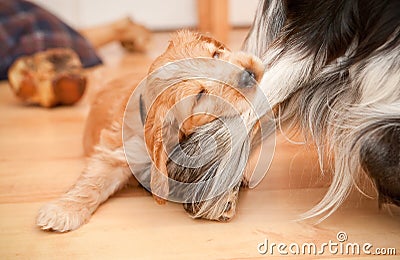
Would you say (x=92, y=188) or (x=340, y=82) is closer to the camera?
(x=340, y=82)

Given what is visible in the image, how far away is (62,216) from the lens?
1.07 m

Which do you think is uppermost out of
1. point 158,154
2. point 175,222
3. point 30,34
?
point 30,34

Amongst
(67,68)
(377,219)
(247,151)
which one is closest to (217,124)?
(247,151)

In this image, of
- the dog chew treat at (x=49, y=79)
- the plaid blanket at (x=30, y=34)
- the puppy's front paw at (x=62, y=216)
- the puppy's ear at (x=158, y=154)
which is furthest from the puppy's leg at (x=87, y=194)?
the plaid blanket at (x=30, y=34)

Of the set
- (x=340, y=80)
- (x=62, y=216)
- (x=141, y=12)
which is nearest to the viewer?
(x=340, y=80)

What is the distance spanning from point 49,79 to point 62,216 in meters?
0.83

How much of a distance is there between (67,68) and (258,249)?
1095mm

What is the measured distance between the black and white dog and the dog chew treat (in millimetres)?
894

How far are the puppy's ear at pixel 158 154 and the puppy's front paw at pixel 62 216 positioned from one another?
15 centimetres

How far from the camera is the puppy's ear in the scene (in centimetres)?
103

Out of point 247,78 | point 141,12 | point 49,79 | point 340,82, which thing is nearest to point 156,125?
point 247,78

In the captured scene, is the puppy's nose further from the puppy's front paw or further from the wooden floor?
the puppy's front paw

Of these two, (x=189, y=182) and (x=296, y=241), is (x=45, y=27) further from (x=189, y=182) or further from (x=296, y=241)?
(x=296, y=241)

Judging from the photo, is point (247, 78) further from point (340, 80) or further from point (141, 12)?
point (141, 12)
